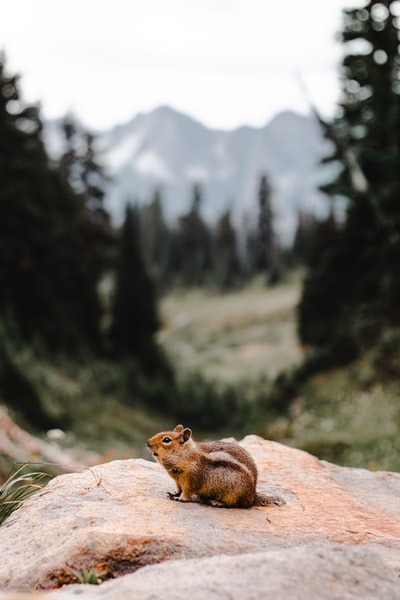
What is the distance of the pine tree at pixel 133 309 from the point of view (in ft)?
97.6

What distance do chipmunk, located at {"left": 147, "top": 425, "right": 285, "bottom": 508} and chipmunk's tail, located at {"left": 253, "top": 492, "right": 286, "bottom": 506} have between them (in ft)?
0.13

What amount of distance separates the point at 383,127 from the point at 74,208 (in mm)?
18176

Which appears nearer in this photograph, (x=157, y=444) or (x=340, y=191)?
(x=157, y=444)

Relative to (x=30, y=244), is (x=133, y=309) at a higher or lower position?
higher

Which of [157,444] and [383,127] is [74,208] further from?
[157,444]

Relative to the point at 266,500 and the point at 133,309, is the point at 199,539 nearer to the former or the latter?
the point at 266,500

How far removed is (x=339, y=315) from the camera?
27.5 m

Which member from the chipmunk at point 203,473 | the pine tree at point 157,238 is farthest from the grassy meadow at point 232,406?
the pine tree at point 157,238

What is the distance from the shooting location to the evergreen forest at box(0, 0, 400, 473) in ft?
59.0

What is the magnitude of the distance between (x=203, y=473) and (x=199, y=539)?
93 centimetres

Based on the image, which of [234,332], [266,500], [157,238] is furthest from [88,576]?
[157,238]

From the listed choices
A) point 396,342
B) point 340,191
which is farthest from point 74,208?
A: point 396,342

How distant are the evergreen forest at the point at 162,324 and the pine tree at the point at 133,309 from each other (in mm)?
77

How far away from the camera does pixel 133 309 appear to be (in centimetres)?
3008
